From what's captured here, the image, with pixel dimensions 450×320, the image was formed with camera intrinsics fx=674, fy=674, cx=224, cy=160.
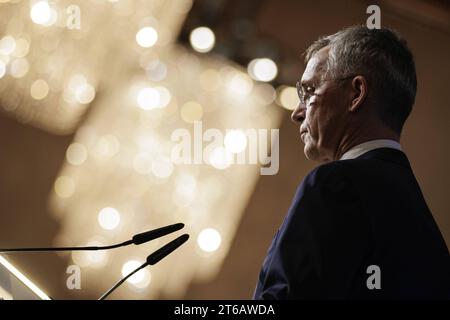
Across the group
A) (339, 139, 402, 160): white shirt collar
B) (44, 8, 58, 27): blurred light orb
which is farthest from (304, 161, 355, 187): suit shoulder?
(44, 8, 58, 27): blurred light orb

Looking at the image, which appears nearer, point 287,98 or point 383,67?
point 383,67

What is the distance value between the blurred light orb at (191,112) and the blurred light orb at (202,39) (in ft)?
0.58

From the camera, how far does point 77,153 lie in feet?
7.04

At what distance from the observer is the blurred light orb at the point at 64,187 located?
2104mm

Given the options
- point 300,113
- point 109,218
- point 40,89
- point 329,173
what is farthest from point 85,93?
point 329,173

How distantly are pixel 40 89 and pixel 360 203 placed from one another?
1.52 m

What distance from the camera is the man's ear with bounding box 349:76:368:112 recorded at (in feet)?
3.42

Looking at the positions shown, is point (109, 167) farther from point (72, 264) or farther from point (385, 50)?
point (385, 50)

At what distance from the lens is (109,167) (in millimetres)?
2123

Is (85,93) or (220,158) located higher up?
(85,93)

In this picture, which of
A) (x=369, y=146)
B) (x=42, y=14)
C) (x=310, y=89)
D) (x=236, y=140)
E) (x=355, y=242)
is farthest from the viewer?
(x=42, y=14)

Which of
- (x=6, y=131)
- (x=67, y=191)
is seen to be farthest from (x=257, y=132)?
(x=6, y=131)

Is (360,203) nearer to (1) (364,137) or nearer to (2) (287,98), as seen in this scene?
(1) (364,137)

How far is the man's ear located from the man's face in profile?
12 mm
